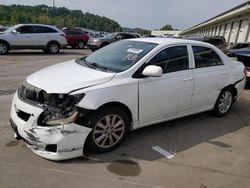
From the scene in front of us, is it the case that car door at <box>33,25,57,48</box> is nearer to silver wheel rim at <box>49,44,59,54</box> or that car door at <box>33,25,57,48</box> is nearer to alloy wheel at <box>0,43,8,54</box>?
silver wheel rim at <box>49,44,59,54</box>

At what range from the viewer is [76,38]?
2423 centimetres

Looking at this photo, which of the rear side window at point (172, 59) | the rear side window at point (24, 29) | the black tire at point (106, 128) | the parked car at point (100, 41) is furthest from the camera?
the parked car at point (100, 41)

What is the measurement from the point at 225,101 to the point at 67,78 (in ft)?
11.7

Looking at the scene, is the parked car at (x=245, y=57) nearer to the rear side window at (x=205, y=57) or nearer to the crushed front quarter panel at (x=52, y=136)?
the rear side window at (x=205, y=57)

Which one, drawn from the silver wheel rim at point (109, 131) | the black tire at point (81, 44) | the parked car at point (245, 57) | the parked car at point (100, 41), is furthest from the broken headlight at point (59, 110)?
the black tire at point (81, 44)

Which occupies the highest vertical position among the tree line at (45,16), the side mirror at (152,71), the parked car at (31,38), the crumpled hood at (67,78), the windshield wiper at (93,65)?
the side mirror at (152,71)

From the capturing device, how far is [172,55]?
5000 millimetres

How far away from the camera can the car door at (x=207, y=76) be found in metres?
5.34

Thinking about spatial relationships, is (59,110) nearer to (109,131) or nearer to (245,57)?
(109,131)

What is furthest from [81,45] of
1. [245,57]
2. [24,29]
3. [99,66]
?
[99,66]

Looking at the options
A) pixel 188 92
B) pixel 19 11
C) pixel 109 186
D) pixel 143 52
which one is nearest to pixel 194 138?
pixel 188 92

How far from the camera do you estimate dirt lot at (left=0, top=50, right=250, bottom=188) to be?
354cm

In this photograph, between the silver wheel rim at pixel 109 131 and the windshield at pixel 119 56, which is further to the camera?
the windshield at pixel 119 56

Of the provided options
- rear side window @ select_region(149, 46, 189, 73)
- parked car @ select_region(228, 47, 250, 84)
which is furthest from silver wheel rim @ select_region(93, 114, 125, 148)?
parked car @ select_region(228, 47, 250, 84)
